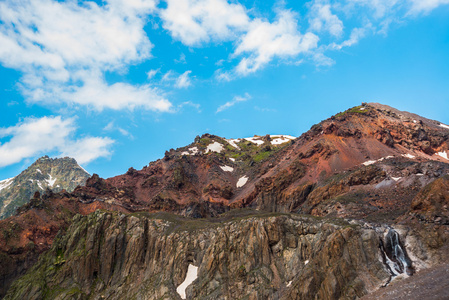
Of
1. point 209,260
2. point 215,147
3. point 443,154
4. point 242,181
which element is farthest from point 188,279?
point 215,147

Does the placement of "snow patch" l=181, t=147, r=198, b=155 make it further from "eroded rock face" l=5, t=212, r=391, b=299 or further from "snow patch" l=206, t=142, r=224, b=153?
"eroded rock face" l=5, t=212, r=391, b=299

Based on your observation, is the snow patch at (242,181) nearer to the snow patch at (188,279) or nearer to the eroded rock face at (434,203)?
the snow patch at (188,279)

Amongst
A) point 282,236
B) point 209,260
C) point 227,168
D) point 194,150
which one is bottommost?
point 209,260

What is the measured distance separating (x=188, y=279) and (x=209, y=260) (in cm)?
480

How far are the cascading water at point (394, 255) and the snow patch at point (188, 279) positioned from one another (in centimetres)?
2845

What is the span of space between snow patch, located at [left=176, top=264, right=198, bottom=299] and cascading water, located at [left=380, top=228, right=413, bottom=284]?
2845 cm

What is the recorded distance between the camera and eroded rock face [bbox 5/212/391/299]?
3969 centimetres

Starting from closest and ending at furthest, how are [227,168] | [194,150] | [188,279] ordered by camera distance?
1. [188,279]
2. [227,168]
3. [194,150]

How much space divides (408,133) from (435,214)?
76451 mm

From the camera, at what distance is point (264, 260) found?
157 ft

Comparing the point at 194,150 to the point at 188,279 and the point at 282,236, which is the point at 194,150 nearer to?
the point at 188,279

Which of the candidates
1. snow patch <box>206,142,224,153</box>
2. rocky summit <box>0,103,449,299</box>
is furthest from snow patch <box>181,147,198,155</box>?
rocky summit <box>0,103,449,299</box>

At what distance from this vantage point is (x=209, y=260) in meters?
50.0

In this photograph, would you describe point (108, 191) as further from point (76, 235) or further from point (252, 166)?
point (252, 166)
